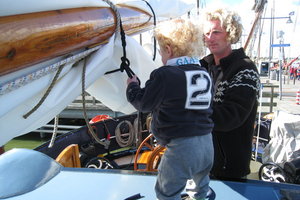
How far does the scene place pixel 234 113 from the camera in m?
1.56

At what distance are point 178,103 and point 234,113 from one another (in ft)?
1.36

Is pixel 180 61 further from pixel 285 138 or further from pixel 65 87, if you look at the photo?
pixel 285 138

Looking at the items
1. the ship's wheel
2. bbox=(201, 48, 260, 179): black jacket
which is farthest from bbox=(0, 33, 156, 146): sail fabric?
the ship's wheel

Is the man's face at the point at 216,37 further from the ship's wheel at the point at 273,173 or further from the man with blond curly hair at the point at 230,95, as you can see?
the ship's wheel at the point at 273,173

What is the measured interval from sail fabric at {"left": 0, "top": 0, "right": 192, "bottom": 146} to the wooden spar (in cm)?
4

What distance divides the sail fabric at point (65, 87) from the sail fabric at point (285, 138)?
3097 mm

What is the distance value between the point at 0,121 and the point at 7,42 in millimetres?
330

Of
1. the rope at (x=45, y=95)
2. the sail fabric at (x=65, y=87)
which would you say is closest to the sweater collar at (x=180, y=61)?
the sail fabric at (x=65, y=87)

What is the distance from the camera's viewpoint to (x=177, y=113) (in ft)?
4.47

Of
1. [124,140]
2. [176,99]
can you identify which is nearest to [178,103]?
[176,99]

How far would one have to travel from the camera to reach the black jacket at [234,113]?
158 cm

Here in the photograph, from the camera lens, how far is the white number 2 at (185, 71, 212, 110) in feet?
4.42

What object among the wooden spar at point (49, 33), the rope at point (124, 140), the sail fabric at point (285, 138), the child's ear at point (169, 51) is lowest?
the rope at point (124, 140)

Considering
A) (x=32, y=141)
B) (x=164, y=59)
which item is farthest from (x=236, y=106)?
(x=32, y=141)
